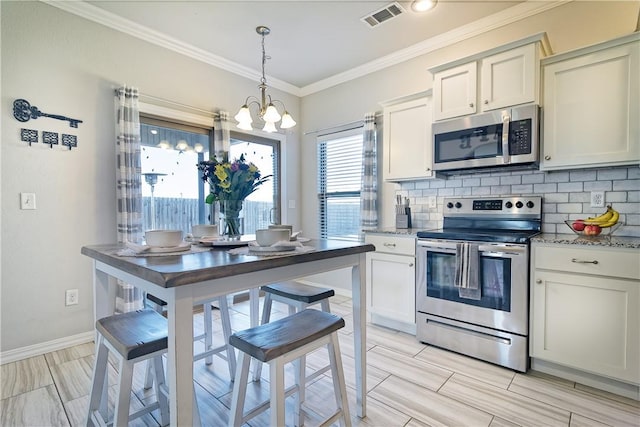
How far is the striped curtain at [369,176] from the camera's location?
345cm

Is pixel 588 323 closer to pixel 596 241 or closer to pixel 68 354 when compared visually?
pixel 596 241

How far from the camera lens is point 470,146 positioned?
256 cm

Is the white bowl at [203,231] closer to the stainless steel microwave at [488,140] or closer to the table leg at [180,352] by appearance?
the table leg at [180,352]

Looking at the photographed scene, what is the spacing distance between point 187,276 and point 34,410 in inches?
64.9

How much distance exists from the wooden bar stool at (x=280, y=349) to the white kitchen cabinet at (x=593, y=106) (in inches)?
82.1

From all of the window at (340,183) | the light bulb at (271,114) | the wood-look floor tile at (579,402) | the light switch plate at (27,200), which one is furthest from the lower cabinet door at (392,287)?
the light switch plate at (27,200)

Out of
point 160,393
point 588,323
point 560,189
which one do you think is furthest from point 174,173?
point 588,323

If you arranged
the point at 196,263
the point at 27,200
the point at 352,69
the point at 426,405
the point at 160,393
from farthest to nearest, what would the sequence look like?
1. the point at 352,69
2. the point at 27,200
3. the point at 426,405
4. the point at 160,393
5. the point at 196,263

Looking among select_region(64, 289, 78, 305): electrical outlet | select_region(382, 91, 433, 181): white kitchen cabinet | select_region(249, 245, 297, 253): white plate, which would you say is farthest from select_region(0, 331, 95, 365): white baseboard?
select_region(382, 91, 433, 181): white kitchen cabinet

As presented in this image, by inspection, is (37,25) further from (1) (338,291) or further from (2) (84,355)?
(1) (338,291)

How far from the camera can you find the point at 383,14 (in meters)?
2.69

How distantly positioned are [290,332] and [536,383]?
179 cm

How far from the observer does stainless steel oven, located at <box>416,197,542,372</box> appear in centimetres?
212

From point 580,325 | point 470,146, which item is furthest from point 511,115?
point 580,325
